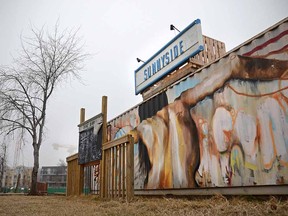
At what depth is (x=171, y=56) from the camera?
790 cm

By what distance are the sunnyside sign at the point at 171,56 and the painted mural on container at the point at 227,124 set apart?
1648 mm

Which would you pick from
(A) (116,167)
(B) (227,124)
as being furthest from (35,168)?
(B) (227,124)

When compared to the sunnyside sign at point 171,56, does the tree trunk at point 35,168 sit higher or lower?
lower

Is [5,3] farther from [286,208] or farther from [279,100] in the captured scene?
[286,208]

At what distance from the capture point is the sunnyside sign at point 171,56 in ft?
22.5

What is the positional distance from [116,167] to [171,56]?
426cm

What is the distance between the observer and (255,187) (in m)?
3.72

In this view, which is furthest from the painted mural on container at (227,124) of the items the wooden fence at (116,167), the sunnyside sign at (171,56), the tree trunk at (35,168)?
the tree trunk at (35,168)

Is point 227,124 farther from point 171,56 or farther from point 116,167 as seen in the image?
point 171,56

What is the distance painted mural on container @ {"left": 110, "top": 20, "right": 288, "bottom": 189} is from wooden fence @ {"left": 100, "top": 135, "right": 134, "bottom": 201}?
1.21m

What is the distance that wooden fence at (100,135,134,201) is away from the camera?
15.7 feet

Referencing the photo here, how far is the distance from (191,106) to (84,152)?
3.64 meters

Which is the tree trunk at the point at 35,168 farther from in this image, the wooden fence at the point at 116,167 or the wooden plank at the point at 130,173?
the wooden plank at the point at 130,173

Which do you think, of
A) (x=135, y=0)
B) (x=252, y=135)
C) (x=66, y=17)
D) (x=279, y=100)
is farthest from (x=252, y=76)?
(x=135, y=0)
